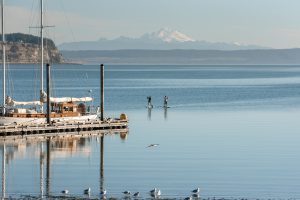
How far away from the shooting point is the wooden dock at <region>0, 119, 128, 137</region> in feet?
189

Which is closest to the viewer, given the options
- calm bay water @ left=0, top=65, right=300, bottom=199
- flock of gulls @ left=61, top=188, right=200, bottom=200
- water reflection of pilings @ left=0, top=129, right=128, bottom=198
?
flock of gulls @ left=61, top=188, right=200, bottom=200

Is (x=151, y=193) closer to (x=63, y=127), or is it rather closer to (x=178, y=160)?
(x=178, y=160)

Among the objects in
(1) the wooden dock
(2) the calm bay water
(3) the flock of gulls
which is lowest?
(3) the flock of gulls

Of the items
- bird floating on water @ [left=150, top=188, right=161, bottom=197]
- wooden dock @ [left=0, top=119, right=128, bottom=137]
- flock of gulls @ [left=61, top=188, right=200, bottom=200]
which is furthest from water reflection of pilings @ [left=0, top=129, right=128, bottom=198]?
bird floating on water @ [left=150, top=188, right=161, bottom=197]

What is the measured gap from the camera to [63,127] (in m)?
60.4

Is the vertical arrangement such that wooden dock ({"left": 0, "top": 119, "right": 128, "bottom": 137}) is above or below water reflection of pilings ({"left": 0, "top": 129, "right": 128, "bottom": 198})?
above

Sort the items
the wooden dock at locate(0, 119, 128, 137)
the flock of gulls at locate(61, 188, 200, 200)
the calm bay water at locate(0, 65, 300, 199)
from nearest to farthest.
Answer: the flock of gulls at locate(61, 188, 200, 200), the calm bay water at locate(0, 65, 300, 199), the wooden dock at locate(0, 119, 128, 137)

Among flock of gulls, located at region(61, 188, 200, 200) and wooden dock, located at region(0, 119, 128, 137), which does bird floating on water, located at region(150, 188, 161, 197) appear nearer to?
flock of gulls, located at region(61, 188, 200, 200)

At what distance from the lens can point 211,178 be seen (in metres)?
40.9

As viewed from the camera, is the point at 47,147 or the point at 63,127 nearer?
the point at 47,147

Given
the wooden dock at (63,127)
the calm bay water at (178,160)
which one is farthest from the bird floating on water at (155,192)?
the wooden dock at (63,127)

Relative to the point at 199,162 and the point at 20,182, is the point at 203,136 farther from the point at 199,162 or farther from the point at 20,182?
the point at 20,182

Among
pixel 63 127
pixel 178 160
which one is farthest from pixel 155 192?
pixel 63 127

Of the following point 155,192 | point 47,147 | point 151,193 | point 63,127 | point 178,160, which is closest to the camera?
point 155,192
